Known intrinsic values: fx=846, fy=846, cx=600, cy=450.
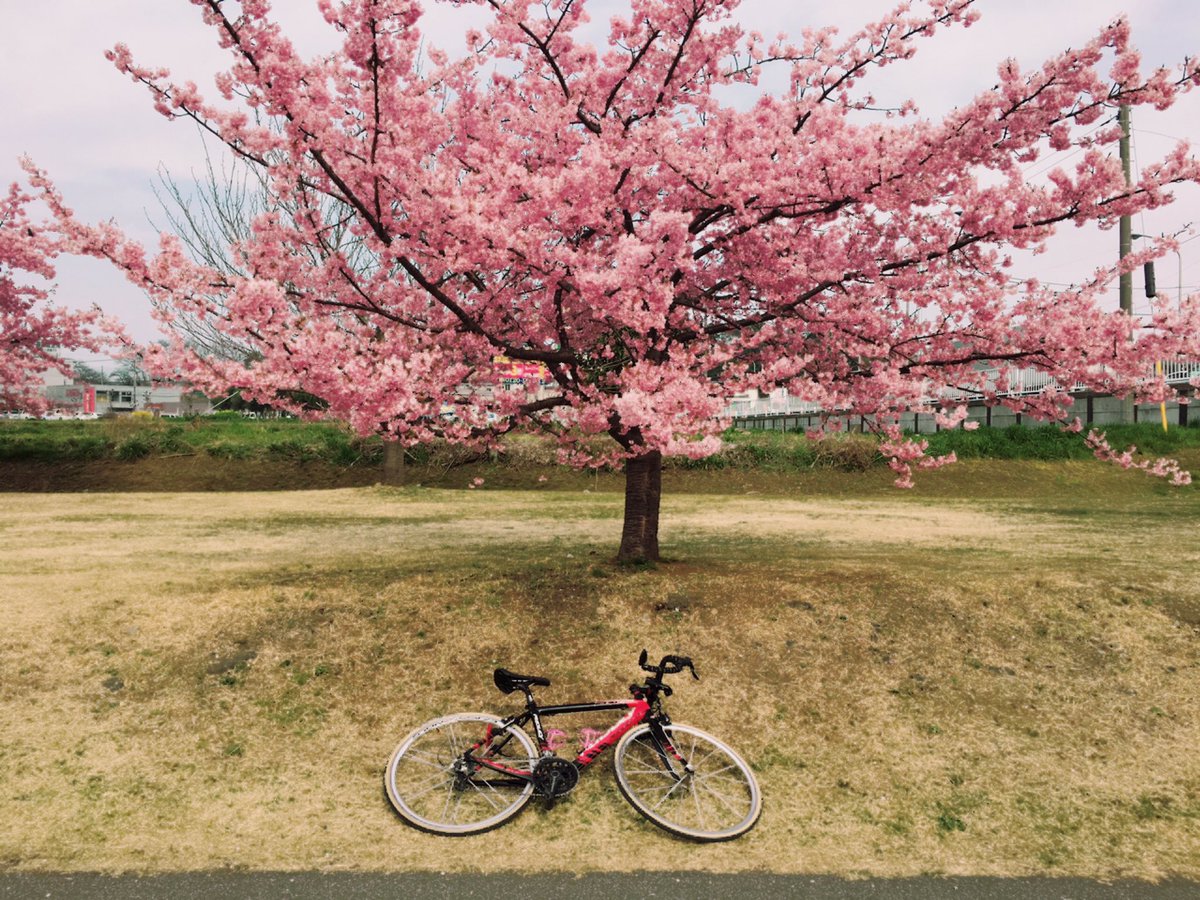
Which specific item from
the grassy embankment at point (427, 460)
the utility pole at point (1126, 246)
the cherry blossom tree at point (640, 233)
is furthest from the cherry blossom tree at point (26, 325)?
the utility pole at point (1126, 246)

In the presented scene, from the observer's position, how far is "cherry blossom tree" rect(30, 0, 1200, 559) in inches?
327

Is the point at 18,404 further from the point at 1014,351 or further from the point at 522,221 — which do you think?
the point at 1014,351

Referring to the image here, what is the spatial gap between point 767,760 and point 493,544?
26.1ft

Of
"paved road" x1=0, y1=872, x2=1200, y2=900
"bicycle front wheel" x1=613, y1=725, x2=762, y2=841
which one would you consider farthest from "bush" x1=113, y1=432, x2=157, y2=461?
"bicycle front wheel" x1=613, y1=725, x2=762, y2=841

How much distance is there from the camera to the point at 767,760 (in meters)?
7.30

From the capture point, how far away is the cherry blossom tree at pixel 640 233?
27.2 ft

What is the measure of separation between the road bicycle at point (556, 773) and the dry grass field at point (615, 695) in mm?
189

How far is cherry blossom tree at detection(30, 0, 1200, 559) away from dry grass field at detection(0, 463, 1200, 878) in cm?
206

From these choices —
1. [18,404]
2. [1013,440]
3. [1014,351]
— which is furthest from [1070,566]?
[18,404]

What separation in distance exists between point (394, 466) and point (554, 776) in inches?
775

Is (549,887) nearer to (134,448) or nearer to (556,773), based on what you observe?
(556,773)

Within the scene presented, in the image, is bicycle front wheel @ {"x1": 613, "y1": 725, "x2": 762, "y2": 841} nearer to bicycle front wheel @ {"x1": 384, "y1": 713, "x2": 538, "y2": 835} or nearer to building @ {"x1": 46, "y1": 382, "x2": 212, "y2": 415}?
bicycle front wheel @ {"x1": 384, "y1": 713, "x2": 538, "y2": 835}

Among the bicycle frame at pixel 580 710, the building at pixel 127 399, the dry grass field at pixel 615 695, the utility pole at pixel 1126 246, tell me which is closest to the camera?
the dry grass field at pixel 615 695

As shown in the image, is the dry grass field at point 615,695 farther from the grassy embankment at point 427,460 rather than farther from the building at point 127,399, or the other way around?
the building at point 127,399
